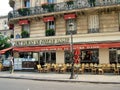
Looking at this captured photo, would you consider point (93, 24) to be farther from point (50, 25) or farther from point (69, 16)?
point (50, 25)

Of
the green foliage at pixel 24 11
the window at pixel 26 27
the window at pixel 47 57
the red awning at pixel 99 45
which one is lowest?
the window at pixel 47 57

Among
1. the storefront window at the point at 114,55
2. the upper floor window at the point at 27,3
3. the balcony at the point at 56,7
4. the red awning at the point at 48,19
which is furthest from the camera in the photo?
the upper floor window at the point at 27,3

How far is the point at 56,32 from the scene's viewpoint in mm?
35875

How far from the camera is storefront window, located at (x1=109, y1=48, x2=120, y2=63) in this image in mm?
31927

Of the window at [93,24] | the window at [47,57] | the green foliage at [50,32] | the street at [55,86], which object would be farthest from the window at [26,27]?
the street at [55,86]

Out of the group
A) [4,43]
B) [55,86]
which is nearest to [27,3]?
[4,43]

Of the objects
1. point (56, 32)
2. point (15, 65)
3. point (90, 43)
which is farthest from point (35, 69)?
point (90, 43)

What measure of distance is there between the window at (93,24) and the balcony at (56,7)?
51.7 inches

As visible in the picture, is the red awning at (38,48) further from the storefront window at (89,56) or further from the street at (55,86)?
the street at (55,86)

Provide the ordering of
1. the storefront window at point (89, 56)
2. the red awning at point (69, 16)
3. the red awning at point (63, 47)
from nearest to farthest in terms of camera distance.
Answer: the red awning at point (63, 47) → the storefront window at point (89, 56) → the red awning at point (69, 16)

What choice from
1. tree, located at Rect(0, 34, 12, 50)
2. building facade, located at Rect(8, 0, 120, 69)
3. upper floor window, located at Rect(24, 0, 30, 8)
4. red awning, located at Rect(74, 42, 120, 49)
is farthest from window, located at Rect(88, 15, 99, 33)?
tree, located at Rect(0, 34, 12, 50)

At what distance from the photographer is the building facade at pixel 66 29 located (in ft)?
105

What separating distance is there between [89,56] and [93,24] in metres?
3.39

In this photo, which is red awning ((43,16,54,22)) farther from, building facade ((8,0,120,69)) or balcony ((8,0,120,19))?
balcony ((8,0,120,19))
